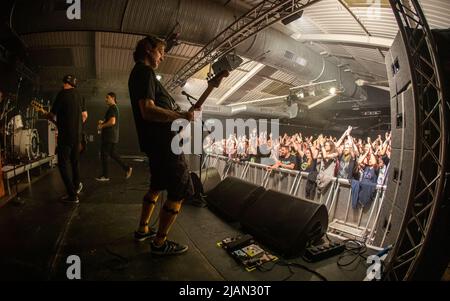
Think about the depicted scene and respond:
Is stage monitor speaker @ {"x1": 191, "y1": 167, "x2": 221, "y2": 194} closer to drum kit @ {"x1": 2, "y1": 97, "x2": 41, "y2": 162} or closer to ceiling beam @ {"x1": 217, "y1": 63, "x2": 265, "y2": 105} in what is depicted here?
drum kit @ {"x1": 2, "y1": 97, "x2": 41, "y2": 162}

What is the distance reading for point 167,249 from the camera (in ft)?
6.76

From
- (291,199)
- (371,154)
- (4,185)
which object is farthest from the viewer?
(371,154)

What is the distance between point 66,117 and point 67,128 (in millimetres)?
152

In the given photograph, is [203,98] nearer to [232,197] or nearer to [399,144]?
[232,197]

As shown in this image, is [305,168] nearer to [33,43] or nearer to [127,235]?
[127,235]

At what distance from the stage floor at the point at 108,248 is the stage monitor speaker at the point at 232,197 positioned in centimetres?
16

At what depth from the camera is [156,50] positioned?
2137mm

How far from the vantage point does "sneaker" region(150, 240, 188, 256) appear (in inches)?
79.8

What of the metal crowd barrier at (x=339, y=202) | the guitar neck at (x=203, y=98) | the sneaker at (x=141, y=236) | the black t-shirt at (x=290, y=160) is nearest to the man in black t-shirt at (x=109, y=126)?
the sneaker at (x=141, y=236)

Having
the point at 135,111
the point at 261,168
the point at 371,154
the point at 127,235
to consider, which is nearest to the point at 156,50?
the point at 135,111

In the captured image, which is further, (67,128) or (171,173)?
(67,128)

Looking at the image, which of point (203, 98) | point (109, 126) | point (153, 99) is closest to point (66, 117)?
point (109, 126)

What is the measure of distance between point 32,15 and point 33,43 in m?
3.66

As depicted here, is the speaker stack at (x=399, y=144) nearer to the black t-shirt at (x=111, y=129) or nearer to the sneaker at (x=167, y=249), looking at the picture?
the sneaker at (x=167, y=249)
